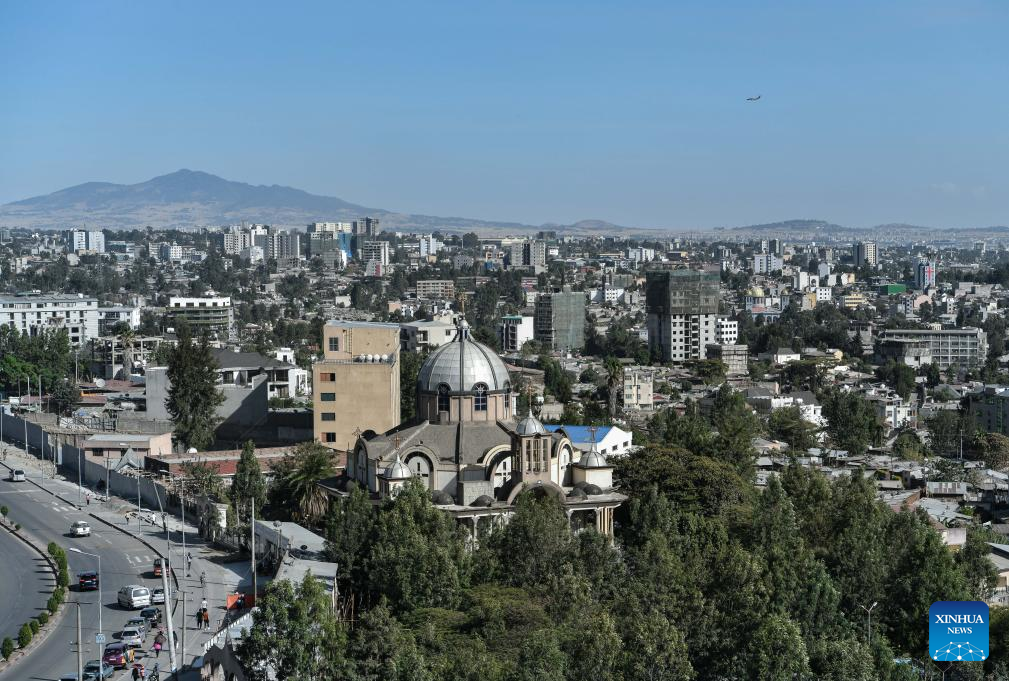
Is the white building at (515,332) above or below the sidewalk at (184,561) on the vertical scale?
above

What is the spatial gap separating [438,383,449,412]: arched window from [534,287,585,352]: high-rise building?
80.9 metres

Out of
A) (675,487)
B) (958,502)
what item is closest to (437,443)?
(675,487)

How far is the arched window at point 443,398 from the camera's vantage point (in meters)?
38.8

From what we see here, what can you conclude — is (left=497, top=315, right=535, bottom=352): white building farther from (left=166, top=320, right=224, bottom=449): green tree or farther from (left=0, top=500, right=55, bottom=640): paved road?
(left=0, top=500, right=55, bottom=640): paved road

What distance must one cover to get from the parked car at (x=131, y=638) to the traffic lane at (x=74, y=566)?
0.33 m

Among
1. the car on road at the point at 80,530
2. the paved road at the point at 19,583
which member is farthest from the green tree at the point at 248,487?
the paved road at the point at 19,583

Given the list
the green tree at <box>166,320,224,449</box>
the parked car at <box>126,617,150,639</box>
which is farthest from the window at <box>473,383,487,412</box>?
the green tree at <box>166,320,224,449</box>

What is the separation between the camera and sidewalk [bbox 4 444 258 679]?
31172 mm

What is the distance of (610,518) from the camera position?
121 feet

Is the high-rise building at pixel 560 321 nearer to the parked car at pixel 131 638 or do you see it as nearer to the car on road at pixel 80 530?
the car on road at pixel 80 530

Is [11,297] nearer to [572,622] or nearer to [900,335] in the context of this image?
[900,335]

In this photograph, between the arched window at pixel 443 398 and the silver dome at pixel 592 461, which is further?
the arched window at pixel 443 398

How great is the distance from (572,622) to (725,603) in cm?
316

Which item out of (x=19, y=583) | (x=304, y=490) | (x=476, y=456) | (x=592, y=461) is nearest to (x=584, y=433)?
(x=304, y=490)
